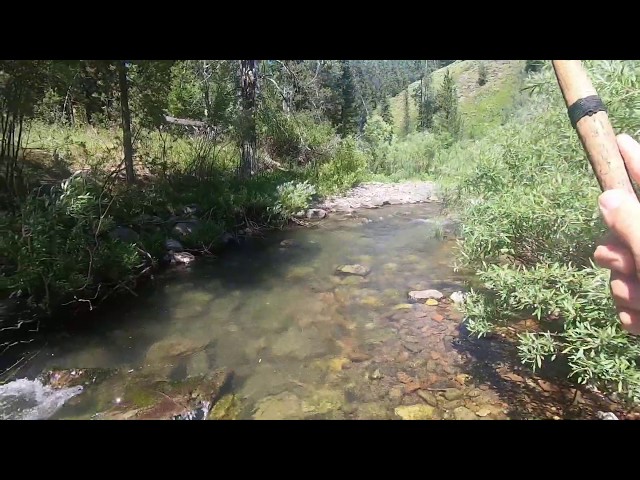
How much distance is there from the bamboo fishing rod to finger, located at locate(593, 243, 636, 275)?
106mm

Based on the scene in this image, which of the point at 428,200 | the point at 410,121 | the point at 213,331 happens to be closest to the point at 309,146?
the point at 428,200

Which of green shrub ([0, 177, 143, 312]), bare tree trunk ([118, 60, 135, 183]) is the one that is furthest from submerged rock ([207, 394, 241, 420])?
bare tree trunk ([118, 60, 135, 183])

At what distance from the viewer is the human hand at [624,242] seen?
2.30 ft

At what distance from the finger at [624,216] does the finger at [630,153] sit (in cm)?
7

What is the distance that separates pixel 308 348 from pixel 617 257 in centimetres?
316

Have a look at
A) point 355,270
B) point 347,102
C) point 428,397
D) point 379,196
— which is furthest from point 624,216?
point 347,102

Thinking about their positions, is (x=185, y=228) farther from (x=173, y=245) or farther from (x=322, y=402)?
(x=322, y=402)

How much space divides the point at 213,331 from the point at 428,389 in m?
2.14

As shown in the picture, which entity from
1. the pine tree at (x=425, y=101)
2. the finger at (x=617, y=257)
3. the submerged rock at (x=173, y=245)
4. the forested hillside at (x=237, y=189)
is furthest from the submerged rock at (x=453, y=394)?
the pine tree at (x=425, y=101)

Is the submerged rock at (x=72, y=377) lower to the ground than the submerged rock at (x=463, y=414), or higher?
higher

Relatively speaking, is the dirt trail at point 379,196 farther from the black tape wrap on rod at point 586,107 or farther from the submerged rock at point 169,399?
the black tape wrap on rod at point 586,107

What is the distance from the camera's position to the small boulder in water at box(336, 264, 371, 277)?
540 cm

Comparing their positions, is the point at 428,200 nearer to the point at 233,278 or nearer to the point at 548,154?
the point at 233,278

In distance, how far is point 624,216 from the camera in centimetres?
71
